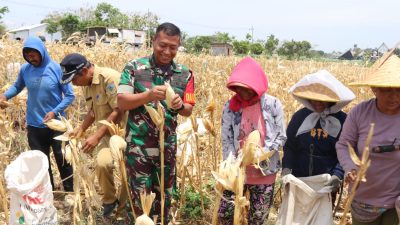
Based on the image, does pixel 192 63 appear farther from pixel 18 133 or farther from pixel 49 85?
pixel 49 85

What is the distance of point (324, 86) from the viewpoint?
228cm

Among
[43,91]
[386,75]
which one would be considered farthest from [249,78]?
[43,91]

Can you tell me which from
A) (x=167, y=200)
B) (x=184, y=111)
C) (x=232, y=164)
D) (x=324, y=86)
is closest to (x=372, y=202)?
(x=324, y=86)

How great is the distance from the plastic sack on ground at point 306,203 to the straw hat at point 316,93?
0.44 metres

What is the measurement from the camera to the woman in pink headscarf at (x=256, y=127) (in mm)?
2244

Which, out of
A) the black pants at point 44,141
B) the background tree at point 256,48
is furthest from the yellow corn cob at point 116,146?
the background tree at point 256,48

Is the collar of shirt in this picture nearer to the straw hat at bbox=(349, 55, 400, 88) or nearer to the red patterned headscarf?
the red patterned headscarf

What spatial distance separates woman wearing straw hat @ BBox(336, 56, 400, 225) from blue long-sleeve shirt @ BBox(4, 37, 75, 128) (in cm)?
246

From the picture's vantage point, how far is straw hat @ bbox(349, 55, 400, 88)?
69.5 inches

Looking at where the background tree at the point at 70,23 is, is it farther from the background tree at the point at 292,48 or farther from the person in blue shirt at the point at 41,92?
the person in blue shirt at the point at 41,92

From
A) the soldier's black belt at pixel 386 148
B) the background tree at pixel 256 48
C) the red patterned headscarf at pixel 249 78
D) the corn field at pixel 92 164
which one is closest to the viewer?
the soldier's black belt at pixel 386 148

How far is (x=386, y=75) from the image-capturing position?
5.93 ft

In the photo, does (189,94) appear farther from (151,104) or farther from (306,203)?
(306,203)

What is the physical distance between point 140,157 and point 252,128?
0.71 m
